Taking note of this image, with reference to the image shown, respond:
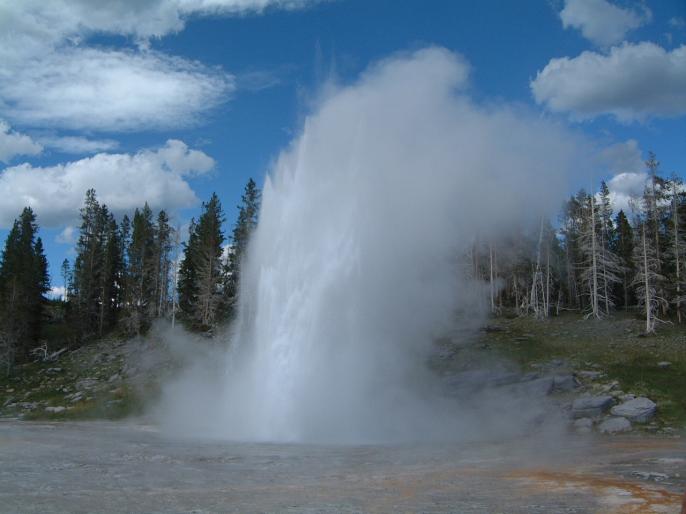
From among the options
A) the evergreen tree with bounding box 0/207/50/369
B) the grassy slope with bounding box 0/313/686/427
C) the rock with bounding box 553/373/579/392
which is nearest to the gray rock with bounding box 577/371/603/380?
the grassy slope with bounding box 0/313/686/427

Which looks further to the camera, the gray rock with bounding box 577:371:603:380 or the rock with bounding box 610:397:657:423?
the gray rock with bounding box 577:371:603:380

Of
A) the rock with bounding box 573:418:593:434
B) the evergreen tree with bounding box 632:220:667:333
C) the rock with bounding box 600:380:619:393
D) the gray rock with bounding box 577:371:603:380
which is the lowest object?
the rock with bounding box 573:418:593:434

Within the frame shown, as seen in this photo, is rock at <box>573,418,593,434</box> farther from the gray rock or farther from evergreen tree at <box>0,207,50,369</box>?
evergreen tree at <box>0,207,50,369</box>

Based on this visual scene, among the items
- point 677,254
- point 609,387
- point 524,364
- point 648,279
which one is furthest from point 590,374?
point 677,254

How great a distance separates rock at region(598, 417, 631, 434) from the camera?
20812 mm

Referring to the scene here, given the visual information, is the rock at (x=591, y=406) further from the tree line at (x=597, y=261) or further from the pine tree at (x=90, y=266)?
the pine tree at (x=90, y=266)

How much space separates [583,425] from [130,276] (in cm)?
Result: 4186

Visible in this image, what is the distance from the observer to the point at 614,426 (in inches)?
829

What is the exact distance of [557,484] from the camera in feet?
35.6

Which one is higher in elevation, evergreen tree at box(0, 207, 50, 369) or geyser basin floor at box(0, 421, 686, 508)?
evergreen tree at box(0, 207, 50, 369)

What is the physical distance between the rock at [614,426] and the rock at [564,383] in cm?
375

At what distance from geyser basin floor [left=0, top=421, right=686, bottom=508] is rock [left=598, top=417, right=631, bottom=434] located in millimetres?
2692

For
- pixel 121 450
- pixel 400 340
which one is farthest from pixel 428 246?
pixel 121 450

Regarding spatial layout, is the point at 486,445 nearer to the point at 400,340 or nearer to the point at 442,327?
the point at 400,340
